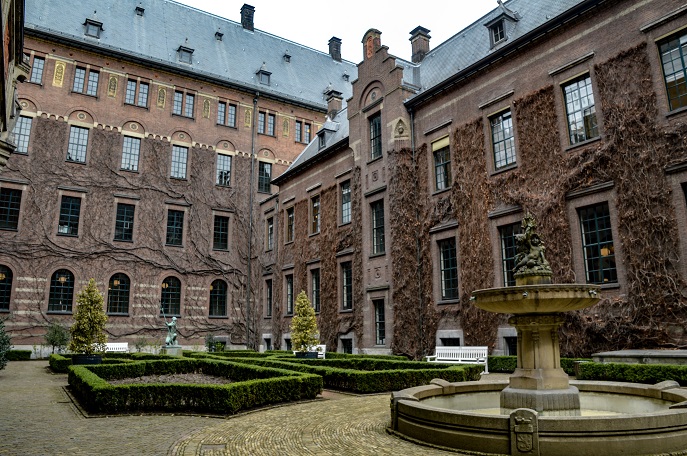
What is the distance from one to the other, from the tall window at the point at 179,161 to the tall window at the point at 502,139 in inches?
894

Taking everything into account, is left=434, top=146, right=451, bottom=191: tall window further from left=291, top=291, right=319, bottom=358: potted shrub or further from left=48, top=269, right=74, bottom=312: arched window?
left=48, top=269, right=74, bottom=312: arched window

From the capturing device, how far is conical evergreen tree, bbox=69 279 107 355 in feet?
65.5

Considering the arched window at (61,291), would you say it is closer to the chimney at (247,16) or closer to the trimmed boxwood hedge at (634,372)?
the chimney at (247,16)

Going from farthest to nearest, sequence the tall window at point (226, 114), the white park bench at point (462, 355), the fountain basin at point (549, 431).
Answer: the tall window at point (226, 114)
the white park bench at point (462, 355)
the fountain basin at point (549, 431)

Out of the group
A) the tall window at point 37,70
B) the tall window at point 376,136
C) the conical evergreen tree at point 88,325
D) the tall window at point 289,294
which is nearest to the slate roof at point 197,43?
the tall window at point 37,70

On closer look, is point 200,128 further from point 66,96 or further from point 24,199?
point 24,199

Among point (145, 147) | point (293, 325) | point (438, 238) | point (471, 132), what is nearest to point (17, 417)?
point (293, 325)

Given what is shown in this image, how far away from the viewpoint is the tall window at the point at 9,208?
2888cm

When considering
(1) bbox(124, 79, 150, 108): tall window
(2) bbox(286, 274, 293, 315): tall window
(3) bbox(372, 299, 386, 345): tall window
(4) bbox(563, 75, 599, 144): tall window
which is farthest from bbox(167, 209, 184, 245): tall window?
(4) bbox(563, 75, 599, 144): tall window

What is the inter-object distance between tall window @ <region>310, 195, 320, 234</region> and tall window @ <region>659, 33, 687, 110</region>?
1934 centimetres

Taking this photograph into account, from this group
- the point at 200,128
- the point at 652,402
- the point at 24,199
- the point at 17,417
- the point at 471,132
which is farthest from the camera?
the point at 200,128

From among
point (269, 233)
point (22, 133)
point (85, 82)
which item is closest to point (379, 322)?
point (269, 233)

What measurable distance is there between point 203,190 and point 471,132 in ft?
69.9

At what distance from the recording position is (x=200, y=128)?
1411 inches
